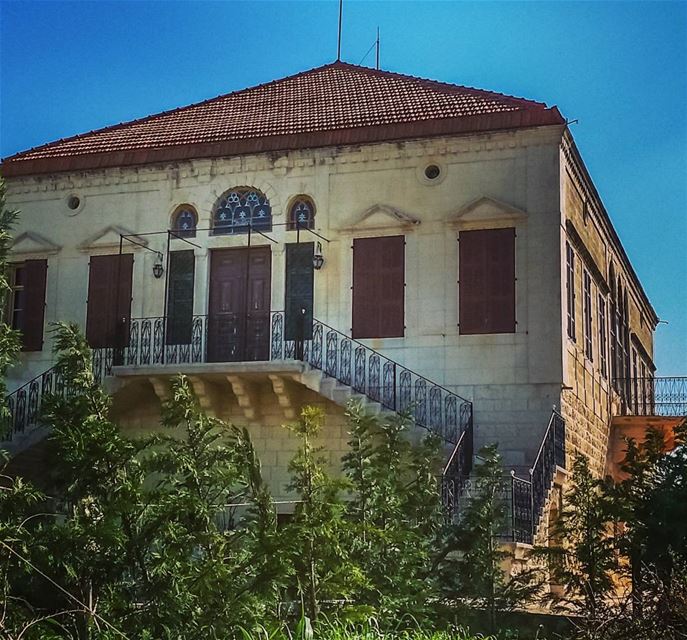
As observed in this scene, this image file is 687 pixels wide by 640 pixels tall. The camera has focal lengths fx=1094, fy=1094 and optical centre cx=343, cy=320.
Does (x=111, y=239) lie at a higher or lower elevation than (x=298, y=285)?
higher

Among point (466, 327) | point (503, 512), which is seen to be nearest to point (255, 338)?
point (466, 327)

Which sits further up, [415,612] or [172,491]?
[172,491]

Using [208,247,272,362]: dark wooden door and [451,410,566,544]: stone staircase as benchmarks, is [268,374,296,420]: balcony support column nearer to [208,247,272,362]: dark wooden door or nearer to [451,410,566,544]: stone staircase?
[208,247,272,362]: dark wooden door

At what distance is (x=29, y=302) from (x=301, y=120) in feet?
18.4

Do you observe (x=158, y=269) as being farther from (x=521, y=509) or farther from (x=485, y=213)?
(x=521, y=509)

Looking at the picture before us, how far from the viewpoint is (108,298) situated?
60.0 ft

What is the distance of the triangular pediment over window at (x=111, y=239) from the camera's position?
724 inches

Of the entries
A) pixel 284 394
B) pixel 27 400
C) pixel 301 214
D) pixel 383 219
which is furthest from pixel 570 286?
pixel 27 400

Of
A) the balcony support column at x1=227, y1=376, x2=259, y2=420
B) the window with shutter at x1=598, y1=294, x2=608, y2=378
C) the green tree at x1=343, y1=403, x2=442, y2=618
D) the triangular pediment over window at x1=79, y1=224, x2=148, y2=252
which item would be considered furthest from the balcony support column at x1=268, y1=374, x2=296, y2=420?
the window with shutter at x1=598, y1=294, x2=608, y2=378

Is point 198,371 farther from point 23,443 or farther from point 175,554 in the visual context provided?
point 175,554

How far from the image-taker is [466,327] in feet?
53.9

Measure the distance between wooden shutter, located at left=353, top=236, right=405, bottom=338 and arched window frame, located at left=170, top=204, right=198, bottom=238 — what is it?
2911 mm

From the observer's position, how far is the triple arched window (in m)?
17.6

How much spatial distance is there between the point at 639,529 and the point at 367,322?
7565mm
